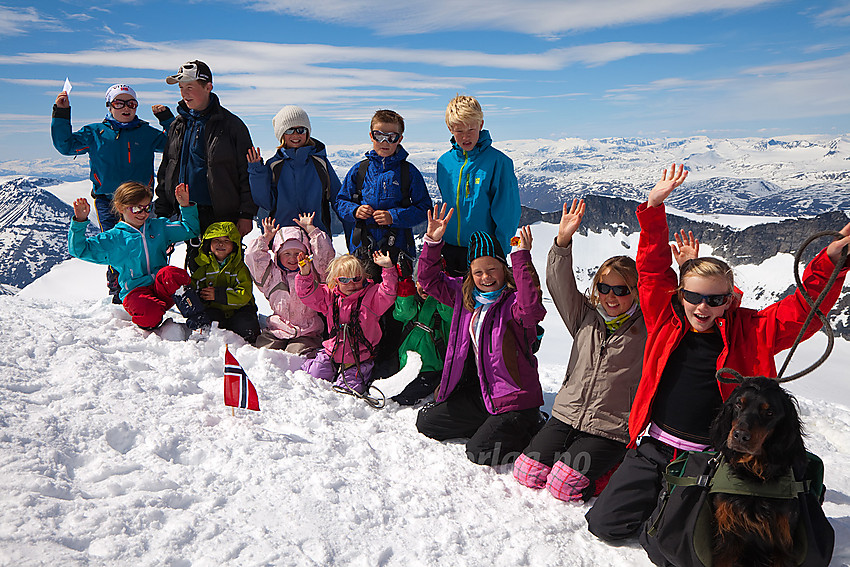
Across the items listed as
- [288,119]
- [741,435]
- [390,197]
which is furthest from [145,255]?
[741,435]

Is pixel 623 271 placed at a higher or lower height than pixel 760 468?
higher

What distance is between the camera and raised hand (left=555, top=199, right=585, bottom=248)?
168 inches

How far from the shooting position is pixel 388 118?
250 inches

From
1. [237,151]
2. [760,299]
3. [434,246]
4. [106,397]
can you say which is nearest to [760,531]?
[434,246]

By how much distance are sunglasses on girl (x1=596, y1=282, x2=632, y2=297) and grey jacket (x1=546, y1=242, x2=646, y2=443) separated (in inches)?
9.2

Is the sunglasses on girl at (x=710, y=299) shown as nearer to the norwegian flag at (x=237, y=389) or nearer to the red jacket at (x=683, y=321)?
the red jacket at (x=683, y=321)

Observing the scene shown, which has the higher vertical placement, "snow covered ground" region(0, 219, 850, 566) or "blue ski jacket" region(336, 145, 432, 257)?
"blue ski jacket" region(336, 145, 432, 257)

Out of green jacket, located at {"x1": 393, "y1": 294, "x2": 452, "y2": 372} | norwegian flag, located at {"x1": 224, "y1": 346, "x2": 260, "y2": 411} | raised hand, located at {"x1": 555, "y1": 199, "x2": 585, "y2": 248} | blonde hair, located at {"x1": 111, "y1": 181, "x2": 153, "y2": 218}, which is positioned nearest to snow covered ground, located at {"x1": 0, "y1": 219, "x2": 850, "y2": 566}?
norwegian flag, located at {"x1": 224, "y1": 346, "x2": 260, "y2": 411}

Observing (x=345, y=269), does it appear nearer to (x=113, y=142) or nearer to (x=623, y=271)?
(x=623, y=271)

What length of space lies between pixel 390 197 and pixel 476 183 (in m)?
1.06

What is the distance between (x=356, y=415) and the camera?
18.7ft

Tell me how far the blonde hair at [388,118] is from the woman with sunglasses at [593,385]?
271 centimetres

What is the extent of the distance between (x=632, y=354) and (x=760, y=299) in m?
158

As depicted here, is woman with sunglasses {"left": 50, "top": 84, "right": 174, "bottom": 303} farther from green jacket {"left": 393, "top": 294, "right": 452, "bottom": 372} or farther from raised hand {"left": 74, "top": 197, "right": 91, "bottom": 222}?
green jacket {"left": 393, "top": 294, "right": 452, "bottom": 372}
